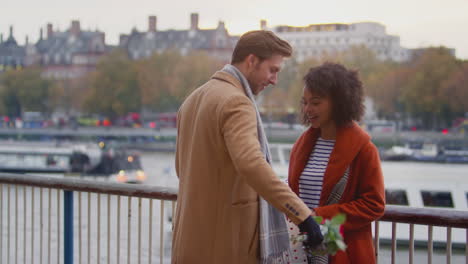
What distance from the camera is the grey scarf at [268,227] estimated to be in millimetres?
1867

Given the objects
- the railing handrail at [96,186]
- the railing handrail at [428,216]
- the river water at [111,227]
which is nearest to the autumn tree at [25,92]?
the river water at [111,227]

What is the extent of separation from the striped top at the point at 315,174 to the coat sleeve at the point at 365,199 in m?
0.08

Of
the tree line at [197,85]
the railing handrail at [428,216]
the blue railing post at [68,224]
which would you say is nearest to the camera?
the railing handrail at [428,216]

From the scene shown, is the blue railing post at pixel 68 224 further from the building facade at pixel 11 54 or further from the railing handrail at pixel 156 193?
the building facade at pixel 11 54

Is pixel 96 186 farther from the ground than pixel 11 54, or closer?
farther from the ground

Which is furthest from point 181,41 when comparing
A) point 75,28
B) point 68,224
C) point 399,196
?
point 68,224

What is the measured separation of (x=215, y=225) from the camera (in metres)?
1.89

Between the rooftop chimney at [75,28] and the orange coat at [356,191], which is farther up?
the rooftop chimney at [75,28]

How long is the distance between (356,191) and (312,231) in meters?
0.30

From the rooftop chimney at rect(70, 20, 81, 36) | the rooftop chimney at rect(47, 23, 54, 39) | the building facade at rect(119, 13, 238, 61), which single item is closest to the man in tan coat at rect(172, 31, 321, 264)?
the building facade at rect(119, 13, 238, 61)

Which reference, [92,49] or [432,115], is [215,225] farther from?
[92,49]

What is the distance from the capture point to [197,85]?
4981cm

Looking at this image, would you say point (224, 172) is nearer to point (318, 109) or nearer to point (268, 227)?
point (268, 227)

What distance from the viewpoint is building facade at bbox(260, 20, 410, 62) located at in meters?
64.9
